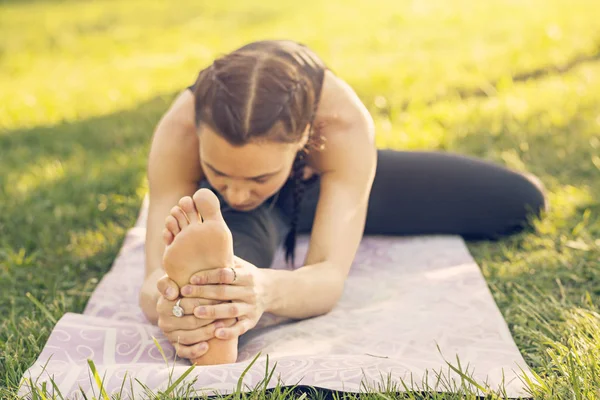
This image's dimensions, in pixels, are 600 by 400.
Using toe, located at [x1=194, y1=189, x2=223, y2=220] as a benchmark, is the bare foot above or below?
below

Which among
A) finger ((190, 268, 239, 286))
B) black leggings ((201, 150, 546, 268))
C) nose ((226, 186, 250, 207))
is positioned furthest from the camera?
black leggings ((201, 150, 546, 268))

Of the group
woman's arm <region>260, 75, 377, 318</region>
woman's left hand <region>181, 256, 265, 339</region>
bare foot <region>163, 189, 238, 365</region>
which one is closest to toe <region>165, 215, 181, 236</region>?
bare foot <region>163, 189, 238, 365</region>

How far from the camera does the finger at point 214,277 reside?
1769 mm

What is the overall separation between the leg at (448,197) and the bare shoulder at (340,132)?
53 cm

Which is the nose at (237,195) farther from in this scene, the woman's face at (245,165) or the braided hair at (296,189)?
the braided hair at (296,189)

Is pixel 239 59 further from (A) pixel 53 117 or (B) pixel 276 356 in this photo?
(A) pixel 53 117

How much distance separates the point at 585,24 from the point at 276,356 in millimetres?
4913

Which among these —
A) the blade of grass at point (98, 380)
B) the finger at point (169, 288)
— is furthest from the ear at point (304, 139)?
the blade of grass at point (98, 380)

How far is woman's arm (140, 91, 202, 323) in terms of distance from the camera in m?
2.25

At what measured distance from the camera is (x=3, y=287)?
2459 millimetres

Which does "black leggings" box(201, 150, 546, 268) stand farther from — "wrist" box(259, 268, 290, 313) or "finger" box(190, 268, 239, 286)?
"finger" box(190, 268, 239, 286)

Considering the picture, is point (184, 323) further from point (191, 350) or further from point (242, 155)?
point (242, 155)

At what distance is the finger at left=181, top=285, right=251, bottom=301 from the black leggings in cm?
96

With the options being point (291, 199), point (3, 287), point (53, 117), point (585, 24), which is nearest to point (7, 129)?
point (53, 117)
